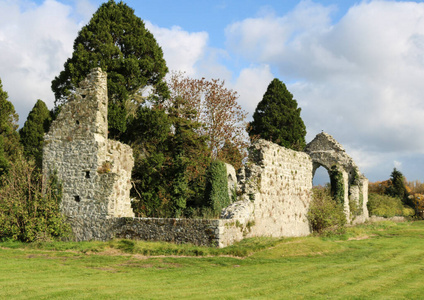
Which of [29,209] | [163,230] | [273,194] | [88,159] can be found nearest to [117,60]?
[88,159]

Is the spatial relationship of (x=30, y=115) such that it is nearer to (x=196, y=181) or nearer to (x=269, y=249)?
(x=196, y=181)

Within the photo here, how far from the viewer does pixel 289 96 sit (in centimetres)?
3750

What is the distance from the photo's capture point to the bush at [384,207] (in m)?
36.3

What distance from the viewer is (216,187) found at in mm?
19266

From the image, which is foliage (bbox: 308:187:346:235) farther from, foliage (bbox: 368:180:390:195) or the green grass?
foliage (bbox: 368:180:390:195)

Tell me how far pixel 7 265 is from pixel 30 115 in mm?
26436

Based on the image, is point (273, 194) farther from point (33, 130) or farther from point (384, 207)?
point (33, 130)

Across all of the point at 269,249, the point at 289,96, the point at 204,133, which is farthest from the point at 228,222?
the point at 289,96

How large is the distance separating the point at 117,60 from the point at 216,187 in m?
10.1

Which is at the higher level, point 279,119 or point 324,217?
point 279,119

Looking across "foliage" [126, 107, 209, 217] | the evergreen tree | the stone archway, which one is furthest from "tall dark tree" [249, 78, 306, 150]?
the evergreen tree

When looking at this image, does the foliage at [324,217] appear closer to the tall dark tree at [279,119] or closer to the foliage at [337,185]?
the foliage at [337,185]

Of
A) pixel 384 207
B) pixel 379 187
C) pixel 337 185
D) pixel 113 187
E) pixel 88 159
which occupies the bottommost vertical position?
pixel 384 207

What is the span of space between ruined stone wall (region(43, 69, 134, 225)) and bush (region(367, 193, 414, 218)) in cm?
2523
